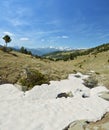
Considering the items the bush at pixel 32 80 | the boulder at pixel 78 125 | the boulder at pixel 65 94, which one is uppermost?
the bush at pixel 32 80

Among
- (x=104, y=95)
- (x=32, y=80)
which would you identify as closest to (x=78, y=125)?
(x=104, y=95)

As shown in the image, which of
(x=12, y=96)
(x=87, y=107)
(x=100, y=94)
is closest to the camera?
(x=87, y=107)

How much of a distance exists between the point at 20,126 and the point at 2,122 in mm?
1441

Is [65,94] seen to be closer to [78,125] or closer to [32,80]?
[32,80]

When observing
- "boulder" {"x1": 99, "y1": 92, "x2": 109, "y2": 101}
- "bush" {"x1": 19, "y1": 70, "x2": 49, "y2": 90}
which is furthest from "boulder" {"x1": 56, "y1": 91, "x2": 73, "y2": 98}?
"bush" {"x1": 19, "y1": 70, "x2": 49, "y2": 90}

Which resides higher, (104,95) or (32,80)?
(32,80)

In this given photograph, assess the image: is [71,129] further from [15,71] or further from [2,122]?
[15,71]

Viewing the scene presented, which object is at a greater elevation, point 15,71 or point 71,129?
point 15,71

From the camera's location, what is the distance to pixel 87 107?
1911 centimetres

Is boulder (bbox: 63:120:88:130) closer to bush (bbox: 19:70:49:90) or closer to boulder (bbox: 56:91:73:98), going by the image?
boulder (bbox: 56:91:73:98)

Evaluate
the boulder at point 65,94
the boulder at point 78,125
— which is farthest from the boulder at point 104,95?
the boulder at point 78,125

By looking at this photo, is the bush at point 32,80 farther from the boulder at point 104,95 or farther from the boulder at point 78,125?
the boulder at point 78,125

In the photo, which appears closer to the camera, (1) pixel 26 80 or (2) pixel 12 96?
(2) pixel 12 96

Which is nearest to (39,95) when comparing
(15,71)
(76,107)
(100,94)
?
(76,107)
